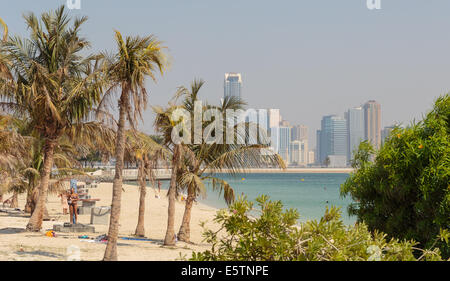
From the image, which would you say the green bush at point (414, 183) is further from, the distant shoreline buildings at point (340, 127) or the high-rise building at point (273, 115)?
the high-rise building at point (273, 115)

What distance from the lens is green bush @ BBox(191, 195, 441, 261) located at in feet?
7.91

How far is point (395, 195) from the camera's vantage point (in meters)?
5.39

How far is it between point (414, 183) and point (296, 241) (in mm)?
3260

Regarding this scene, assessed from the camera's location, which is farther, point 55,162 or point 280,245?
point 55,162

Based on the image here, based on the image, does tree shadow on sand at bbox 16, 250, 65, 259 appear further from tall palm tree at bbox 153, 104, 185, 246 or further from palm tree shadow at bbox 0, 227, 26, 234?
palm tree shadow at bbox 0, 227, 26, 234

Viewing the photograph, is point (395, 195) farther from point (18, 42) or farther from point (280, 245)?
point (18, 42)

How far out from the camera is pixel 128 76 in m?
8.60

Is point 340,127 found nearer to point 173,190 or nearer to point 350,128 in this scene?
point 350,128

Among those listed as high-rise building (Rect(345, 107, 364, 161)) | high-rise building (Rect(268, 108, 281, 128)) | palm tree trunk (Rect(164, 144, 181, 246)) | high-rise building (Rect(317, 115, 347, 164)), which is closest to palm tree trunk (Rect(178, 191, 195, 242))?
palm tree trunk (Rect(164, 144, 181, 246))

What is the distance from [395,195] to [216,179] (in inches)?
342

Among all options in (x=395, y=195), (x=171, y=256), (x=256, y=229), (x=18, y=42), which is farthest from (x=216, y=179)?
(x=256, y=229)

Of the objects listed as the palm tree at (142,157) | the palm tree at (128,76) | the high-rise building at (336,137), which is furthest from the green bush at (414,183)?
the high-rise building at (336,137)

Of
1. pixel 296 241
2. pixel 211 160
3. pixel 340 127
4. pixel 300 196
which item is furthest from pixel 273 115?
pixel 340 127

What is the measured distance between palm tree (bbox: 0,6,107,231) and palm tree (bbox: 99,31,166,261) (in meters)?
4.54
